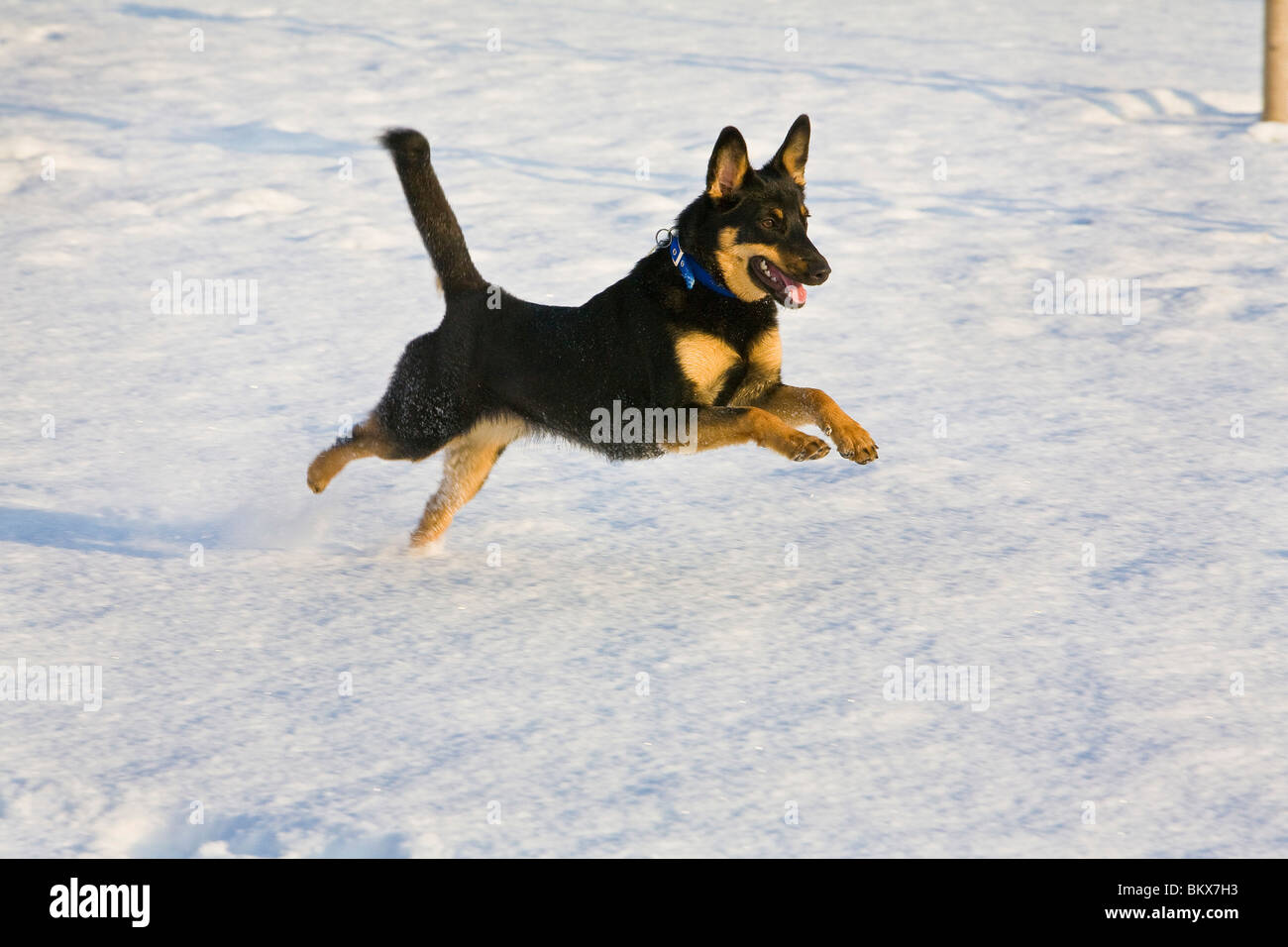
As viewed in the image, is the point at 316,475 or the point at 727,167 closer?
the point at 727,167

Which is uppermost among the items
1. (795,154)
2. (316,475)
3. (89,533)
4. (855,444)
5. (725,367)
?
(795,154)

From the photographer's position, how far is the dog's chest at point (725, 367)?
395cm

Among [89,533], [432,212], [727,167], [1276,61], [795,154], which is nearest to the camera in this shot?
[727,167]

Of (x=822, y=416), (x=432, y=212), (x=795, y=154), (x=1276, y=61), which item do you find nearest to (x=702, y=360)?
(x=822, y=416)

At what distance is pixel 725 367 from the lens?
13.1 feet

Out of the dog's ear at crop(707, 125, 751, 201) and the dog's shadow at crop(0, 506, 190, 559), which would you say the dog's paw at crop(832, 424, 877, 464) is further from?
the dog's shadow at crop(0, 506, 190, 559)

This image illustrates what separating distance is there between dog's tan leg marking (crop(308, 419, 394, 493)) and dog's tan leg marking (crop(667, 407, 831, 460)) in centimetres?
119

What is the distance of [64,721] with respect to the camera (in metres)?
3.32

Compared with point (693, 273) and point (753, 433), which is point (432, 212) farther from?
point (753, 433)

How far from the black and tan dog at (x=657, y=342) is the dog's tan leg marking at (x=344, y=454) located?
0.16 metres

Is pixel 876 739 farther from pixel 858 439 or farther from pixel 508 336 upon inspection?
pixel 508 336

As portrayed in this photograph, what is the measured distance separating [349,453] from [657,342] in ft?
4.30

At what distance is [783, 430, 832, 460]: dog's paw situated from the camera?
3736 millimetres

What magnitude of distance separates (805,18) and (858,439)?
9578mm
